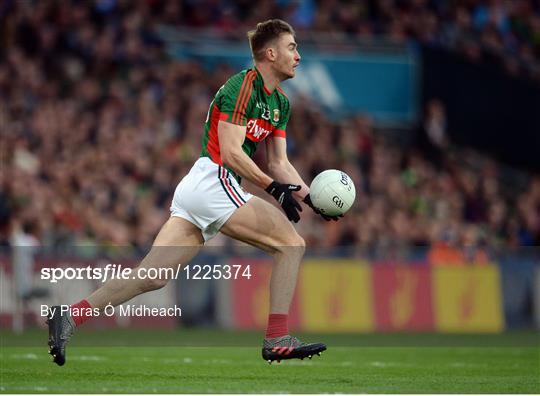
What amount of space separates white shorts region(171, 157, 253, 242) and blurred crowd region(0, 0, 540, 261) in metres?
9.32

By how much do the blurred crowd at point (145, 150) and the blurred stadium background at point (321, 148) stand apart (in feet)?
0.12

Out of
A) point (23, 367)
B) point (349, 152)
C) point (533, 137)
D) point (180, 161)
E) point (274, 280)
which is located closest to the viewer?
point (274, 280)

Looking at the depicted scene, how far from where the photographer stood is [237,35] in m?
24.3

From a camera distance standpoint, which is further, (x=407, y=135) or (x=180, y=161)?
(x=407, y=135)

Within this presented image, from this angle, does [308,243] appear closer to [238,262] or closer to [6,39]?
[238,262]

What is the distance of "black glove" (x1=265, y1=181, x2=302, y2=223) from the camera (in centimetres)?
944

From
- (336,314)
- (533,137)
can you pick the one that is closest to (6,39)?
(336,314)

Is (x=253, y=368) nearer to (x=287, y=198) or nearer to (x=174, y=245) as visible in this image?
(x=174, y=245)

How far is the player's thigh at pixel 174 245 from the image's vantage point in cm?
945

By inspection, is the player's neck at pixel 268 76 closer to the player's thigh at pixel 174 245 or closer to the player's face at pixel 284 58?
the player's face at pixel 284 58

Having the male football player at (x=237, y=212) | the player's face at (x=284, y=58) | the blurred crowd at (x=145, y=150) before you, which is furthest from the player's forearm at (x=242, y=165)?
the blurred crowd at (x=145, y=150)

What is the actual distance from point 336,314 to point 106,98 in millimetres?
5763
